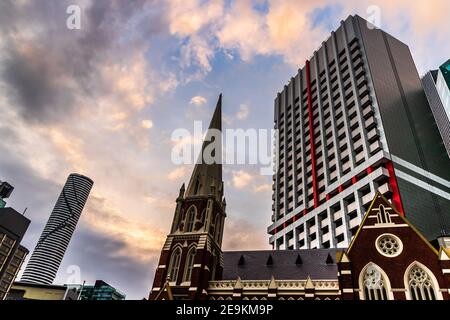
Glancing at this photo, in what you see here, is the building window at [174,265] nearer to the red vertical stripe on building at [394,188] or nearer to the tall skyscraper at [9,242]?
the red vertical stripe on building at [394,188]

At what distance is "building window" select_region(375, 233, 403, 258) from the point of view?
2598 centimetres

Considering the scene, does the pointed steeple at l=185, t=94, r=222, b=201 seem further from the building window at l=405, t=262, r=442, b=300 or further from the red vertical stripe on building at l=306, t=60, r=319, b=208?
the red vertical stripe on building at l=306, t=60, r=319, b=208

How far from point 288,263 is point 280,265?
3.21ft

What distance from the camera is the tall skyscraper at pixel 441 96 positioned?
232 ft

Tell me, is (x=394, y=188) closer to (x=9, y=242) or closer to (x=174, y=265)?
(x=174, y=265)

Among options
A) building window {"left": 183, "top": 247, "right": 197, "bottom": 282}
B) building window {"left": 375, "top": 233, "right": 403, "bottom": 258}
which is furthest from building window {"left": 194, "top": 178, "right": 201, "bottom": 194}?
building window {"left": 375, "top": 233, "right": 403, "bottom": 258}

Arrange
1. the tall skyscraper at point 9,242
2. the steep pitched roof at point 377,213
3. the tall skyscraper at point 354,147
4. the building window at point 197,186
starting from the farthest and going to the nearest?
the tall skyscraper at point 9,242 → the tall skyscraper at point 354,147 → the building window at point 197,186 → the steep pitched roof at point 377,213

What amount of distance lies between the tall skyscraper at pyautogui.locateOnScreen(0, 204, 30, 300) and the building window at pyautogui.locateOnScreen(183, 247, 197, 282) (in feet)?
290

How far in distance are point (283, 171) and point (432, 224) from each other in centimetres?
4030

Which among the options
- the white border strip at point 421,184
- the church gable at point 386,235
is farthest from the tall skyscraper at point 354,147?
the church gable at point 386,235

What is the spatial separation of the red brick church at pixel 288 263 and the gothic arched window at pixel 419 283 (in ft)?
0.21
